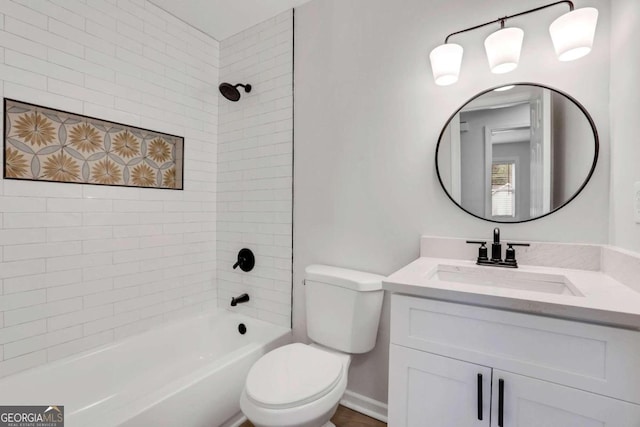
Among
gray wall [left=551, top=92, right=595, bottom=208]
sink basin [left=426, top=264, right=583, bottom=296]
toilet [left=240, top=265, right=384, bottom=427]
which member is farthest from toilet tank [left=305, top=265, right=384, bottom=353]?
gray wall [left=551, top=92, right=595, bottom=208]

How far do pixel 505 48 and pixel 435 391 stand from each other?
1407 mm

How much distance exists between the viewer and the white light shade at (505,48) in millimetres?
1280

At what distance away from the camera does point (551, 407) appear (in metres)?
0.87

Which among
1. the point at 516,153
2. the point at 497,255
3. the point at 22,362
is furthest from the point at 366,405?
the point at 22,362

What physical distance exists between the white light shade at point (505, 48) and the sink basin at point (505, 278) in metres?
0.89

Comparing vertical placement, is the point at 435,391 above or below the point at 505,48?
below

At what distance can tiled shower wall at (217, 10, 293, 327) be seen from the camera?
6.81 ft

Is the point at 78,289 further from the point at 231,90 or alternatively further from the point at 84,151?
the point at 231,90

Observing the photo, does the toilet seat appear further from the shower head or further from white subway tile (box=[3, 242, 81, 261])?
the shower head

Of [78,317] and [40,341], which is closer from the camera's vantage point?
[40,341]

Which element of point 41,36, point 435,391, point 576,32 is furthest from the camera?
point 41,36

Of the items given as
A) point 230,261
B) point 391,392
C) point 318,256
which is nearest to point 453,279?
point 391,392

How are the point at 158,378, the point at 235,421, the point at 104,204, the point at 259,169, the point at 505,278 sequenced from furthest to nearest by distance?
1. the point at 259,169
2. the point at 158,378
3. the point at 104,204
4. the point at 235,421
5. the point at 505,278

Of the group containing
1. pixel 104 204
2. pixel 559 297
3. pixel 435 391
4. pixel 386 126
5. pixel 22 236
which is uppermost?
pixel 386 126
